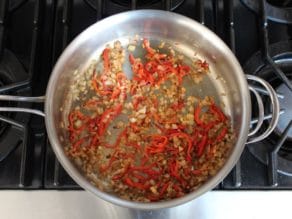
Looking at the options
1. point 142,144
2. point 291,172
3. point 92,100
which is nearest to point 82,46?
point 92,100

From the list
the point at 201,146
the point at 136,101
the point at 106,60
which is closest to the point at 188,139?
the point at 201,146

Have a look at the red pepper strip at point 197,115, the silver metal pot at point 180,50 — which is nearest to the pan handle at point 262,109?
the silver metal pot at point 180,50

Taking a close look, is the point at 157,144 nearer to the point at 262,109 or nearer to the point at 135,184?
the point at 135,184

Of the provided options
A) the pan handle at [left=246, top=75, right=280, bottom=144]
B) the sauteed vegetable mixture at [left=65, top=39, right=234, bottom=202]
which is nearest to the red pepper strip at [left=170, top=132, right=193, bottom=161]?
the sauteed vegetable mixture at [left=65, top=39, right=234, bottom=202]

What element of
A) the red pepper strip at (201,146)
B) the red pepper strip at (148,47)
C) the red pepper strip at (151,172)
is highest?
the red pepper strip at (148,47)

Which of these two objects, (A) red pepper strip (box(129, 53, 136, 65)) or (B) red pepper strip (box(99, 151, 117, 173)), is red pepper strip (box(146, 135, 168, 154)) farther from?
(A) red pepper strip (box(129, 53, 136, 65))

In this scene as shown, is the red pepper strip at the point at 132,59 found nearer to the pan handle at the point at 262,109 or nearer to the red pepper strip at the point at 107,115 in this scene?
the red pepper strip at the point at 107,115

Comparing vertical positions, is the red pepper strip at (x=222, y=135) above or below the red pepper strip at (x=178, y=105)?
below
